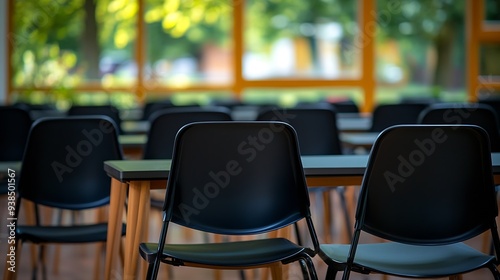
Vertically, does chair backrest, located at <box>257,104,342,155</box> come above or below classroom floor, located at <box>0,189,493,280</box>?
above

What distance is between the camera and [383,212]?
7.61 ft

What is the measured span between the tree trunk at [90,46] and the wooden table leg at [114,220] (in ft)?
25.7

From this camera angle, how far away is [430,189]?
2.33m

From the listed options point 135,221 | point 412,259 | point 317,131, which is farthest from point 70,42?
point 412,259

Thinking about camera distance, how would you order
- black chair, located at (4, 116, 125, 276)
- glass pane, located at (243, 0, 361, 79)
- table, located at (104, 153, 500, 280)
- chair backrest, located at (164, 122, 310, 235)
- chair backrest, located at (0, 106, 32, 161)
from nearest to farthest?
chair backrest, located at (164, 122, 310, 235), table, located at (104, 153, 500, 280), black chair, located at (4, 116, 125, 276), chair backrest, located at (0, 106, 32, 161), glass pane, located at (243, 0, 361, 79)

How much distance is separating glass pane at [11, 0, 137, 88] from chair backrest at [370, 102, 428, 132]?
6002 mm

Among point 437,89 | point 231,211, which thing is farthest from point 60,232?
point 437,89

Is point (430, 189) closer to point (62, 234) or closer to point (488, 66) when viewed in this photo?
point (62, 234)

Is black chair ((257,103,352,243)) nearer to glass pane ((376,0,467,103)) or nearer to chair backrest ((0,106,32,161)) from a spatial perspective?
chair backrest ((0,106,32,161))

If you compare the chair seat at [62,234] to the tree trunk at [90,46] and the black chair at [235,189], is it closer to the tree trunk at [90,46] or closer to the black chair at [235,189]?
the black chair at [235,189]

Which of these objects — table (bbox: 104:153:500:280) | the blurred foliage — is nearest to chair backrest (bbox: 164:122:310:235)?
table (bbox: 104:153:500:280)

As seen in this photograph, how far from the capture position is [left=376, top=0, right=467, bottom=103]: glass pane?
10.7 meters

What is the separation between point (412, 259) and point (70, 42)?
8.64 m

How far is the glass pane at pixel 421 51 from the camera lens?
10703mm
